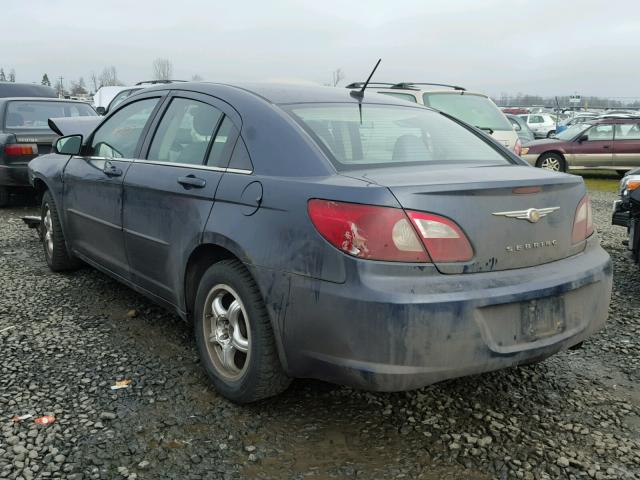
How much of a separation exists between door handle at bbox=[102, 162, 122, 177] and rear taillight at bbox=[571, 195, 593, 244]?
2682 millimetres

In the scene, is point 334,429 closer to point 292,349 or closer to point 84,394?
point 292,349

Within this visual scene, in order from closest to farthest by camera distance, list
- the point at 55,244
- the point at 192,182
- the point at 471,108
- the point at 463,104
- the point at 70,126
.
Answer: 1. the point at 192,182
2. the point at 55,244
3. the point at 70,126
4. the point at 463,104
5. the point at 471,108

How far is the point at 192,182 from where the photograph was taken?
3174 mm

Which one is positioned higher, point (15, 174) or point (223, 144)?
point (223, 144)

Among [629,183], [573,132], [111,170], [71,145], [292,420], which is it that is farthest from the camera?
[573,132]

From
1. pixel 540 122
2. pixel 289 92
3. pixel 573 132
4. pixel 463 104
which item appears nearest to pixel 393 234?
pixel 289 92

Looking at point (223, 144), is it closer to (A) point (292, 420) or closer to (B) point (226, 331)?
(B) point (226, 331)

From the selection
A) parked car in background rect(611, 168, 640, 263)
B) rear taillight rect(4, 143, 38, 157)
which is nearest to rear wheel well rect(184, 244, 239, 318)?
parked car in background rect(611, 168, 640, 263)

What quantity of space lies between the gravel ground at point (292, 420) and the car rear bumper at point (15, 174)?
4959mm

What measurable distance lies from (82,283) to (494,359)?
3.67 meters

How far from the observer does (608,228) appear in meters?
7.91

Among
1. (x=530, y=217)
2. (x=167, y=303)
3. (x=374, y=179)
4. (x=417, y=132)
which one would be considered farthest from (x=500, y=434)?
(x=167, y=303)

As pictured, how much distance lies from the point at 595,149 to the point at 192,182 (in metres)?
14.3

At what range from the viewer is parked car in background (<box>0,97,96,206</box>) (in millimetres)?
8328
